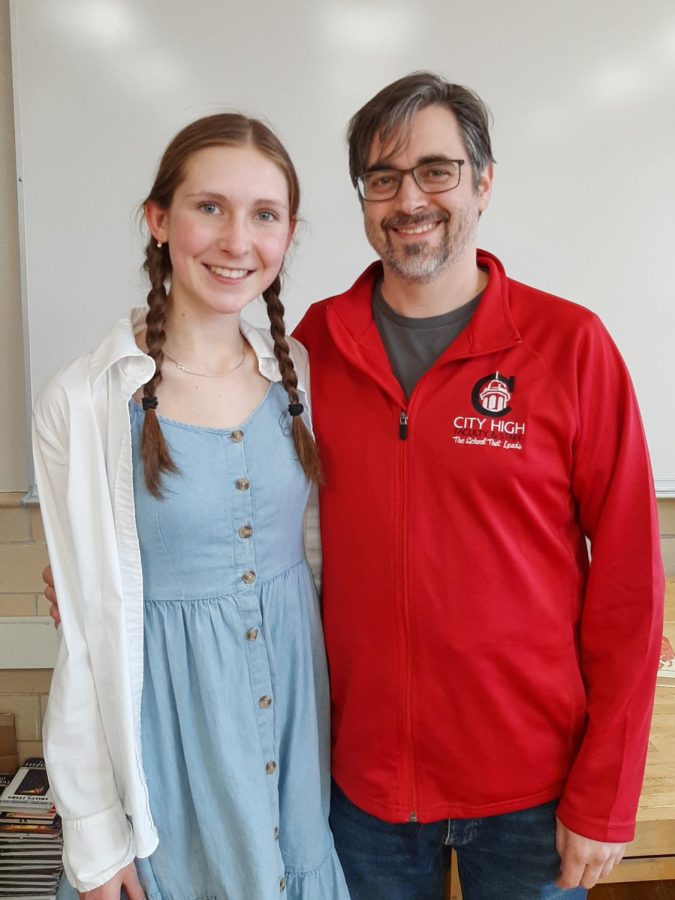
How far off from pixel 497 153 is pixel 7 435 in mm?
1515

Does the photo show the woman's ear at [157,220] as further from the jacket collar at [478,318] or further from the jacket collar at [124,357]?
the jacket collar at [478,318]

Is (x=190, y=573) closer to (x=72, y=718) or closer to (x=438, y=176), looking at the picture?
(x=72, y=718)

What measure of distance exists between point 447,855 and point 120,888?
57 centimetres

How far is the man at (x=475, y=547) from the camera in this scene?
1117 millimetres

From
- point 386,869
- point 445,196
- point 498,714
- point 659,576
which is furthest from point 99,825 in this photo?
point 445,196

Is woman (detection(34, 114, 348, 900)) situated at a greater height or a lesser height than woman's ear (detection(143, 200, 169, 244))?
lesser

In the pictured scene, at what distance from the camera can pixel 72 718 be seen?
3.39 feet

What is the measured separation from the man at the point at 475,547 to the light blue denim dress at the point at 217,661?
13cm

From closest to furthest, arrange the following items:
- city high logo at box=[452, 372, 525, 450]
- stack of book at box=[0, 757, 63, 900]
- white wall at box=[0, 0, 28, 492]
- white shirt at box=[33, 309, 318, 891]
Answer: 1. white shirt at box=[33, 309, 318, 891]
2. city high logo at box=[452, 372, 525, 450]
3. stack of book at box=[0, 757, 63, 900]
4. white wall at box=[0, 0, 28, 492]

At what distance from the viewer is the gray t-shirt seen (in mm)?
1198

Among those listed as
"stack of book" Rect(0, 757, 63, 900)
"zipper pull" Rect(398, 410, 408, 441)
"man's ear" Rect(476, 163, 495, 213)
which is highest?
"man's ear" Rect(476, 163, 495, 213)

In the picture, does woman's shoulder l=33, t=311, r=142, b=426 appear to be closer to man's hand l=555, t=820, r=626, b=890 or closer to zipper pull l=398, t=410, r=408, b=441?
zipper pull l=398, t=410, r=408, b=441

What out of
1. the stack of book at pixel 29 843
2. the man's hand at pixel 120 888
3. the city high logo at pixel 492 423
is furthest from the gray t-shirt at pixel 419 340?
the stack of book at pixel 29 843

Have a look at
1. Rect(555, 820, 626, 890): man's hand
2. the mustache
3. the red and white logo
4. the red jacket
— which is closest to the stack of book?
the red jacket
